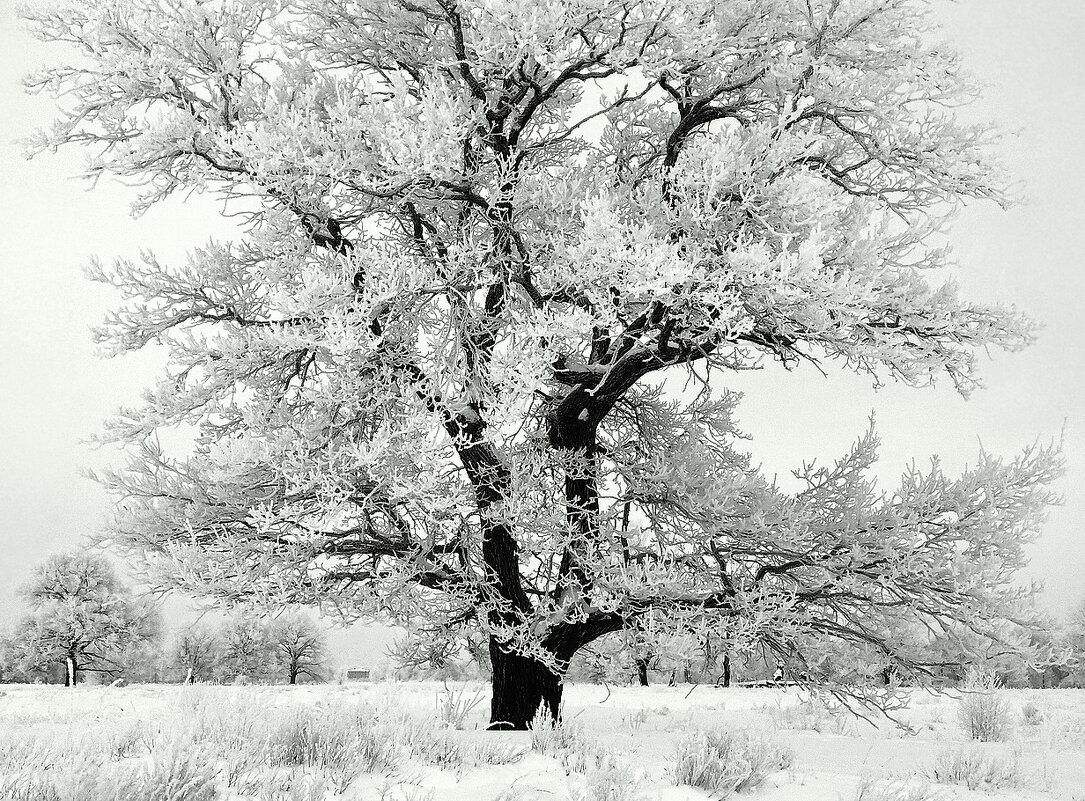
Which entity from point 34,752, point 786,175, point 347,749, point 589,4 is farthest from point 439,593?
point 589,4

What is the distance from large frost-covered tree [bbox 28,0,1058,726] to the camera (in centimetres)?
736

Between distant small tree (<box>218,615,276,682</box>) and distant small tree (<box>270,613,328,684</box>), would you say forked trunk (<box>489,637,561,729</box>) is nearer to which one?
distant small tree (<box>270,613,328,684</box>)

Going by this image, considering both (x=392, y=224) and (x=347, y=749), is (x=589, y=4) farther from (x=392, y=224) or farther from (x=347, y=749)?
(x=347, y=749)

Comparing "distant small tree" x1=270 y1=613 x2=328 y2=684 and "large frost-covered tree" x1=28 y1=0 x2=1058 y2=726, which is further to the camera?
"distant small tree" x1=270 y1=613 x2=328 y2=684

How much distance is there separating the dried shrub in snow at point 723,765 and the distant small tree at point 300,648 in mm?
39698

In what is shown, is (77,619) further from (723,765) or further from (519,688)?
(723,765)

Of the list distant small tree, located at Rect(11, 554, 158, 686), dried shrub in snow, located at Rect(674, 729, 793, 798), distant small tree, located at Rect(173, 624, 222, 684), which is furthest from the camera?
distant small tree, located at Rect(173, 624, 222, 684)

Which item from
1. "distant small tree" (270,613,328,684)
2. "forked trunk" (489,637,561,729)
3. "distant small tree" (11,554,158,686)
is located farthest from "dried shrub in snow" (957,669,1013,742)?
"distant small tree" (270,613,328,684)

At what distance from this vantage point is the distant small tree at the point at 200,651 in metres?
41.7

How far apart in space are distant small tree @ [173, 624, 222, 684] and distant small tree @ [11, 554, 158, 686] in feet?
12.2

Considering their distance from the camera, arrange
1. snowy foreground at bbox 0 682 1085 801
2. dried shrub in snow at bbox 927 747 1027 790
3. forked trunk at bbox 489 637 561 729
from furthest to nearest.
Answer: forked trunk at bbox 489 637 561 729
dried shrub in snow at bbox 927 747 1027 790
snowy foreground at bbox 0 682 1085 801

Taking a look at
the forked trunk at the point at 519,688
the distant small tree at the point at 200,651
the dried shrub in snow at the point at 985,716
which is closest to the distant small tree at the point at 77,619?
the distant small tree at the point at 200,651

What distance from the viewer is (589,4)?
722 cm

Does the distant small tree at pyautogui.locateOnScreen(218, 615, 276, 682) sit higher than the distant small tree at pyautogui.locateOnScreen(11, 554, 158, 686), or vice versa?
the distant small tree at pyautogui.locateOnScreen(11, 554, 158, 686)
